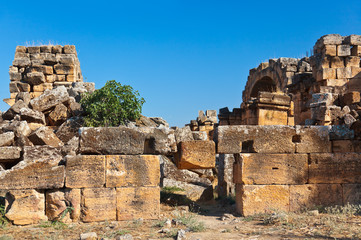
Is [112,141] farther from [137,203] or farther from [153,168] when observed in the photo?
[137,203]

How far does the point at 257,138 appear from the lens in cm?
665

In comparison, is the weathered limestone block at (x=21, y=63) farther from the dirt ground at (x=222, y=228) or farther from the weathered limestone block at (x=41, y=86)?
the dirt ground at (x=222, y=228)

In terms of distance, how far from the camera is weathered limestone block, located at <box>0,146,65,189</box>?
5871mm

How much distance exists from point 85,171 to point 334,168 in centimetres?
472

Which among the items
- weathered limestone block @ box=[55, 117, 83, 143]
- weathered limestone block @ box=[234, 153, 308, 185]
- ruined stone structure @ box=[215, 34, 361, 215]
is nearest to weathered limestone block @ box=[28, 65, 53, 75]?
weathered limestone block @ box=[55, 117, 83, 143]

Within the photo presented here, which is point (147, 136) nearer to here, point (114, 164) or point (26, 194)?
point (114, 164)

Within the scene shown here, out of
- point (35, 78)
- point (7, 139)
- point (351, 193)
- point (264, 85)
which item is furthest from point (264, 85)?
point (7, 139)

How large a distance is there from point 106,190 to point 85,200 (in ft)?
1.29

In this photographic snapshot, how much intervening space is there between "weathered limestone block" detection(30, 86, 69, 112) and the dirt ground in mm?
6080

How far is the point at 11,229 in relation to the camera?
5559 millimetres

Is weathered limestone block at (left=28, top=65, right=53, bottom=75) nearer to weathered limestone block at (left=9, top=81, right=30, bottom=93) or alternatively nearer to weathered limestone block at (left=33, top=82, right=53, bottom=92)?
weathered limestone block at (left=33, top=82, right=53, bottom=92)

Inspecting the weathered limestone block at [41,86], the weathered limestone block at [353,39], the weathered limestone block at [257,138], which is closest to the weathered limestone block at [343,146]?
the weathered limestone block at [257,138]

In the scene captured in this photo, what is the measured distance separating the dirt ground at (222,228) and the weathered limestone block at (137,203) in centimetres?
19

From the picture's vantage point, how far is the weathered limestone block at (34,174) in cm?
587
